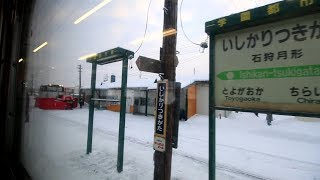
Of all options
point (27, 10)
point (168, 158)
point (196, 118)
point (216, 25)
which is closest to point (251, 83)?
point (216, 25)

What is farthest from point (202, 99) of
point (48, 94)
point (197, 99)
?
point (48, 94)

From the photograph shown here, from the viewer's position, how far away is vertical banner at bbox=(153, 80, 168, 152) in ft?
7.46

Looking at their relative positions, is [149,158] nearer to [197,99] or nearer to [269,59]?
[269,59]

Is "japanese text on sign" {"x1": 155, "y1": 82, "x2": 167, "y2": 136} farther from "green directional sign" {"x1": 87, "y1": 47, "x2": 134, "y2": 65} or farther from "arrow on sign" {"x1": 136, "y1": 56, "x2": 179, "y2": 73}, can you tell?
"green directional sign" {"x1": 87, "y1": 47, "x2": 134, "y2": 65}

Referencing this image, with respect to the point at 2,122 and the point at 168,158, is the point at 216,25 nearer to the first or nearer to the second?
the point at 168,158

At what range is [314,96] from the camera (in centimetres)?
142

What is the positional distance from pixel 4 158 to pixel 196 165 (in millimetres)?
3776

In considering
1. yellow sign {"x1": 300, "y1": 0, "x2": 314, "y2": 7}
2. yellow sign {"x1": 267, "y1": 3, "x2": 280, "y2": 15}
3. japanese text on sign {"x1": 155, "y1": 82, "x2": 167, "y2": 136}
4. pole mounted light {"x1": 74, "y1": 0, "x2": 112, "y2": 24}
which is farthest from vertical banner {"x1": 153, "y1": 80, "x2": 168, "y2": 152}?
yellow sign {"x1": 300, "y1": 0, "x2": 314, "y2": 7}

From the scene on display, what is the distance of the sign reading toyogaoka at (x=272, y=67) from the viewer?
1421 millimetres

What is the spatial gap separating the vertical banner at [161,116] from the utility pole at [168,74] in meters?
0.04

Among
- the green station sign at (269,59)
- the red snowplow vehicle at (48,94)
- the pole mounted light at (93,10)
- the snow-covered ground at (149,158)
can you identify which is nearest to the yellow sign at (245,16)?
the green station sign at (269,59)

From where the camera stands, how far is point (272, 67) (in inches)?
61.4

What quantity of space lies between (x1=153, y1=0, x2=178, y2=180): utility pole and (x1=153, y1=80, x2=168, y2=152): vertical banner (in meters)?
0.04

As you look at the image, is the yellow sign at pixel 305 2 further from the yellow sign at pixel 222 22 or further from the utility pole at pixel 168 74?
the utility pole at pixel 168 74
